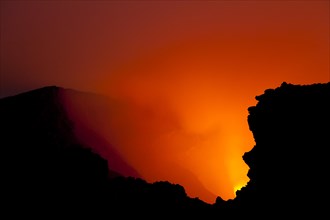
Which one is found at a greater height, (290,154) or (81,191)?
(290,154)

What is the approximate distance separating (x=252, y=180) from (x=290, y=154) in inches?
211

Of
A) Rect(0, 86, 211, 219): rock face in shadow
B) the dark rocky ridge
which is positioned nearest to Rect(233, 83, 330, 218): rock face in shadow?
the dark rocky ridge

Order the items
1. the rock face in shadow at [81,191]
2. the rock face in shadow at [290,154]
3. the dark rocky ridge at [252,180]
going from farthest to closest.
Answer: the rock face in shadow at [81,191], the dark rocky ridge at [252,180], the rock face in shadow at [290,154]

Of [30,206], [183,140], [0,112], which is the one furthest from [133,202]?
[183,140]

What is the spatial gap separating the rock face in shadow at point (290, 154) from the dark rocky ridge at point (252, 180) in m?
0.06

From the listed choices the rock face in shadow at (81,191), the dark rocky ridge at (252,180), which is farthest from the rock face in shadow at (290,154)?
the rock face in shadow at (81,191)

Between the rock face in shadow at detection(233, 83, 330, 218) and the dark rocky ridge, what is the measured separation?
6 cm

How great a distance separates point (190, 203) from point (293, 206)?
523 inches

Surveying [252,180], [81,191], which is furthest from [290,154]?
[81,191]

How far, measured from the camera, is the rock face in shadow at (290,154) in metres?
20.3

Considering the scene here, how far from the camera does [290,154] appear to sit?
22.4m

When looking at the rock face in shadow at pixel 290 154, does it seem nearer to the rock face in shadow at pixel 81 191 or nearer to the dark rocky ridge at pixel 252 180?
the dark rocky ridge at pixel 252 180

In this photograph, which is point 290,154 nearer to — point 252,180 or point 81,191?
point 252,180

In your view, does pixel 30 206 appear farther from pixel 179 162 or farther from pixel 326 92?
pixel 179 162
